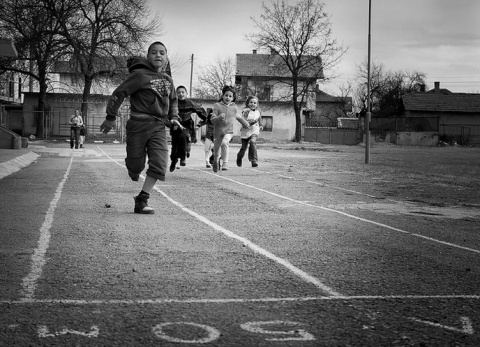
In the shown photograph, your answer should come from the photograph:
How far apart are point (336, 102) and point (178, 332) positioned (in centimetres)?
12248

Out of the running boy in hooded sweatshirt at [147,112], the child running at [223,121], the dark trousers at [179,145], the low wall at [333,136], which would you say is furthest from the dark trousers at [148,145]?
the low wall at [333,136]

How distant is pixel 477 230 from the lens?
331 inches

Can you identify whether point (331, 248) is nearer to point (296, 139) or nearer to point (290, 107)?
point (296, 139)

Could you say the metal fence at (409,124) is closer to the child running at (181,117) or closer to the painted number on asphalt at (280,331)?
the child running at (181,117)

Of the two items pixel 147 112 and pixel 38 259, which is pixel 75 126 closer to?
pixel 147 112

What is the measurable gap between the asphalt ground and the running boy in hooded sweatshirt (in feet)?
2.17

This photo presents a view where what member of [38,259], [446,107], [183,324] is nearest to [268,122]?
[446,107]

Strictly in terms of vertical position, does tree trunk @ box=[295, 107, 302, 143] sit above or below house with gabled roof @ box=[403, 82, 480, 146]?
below

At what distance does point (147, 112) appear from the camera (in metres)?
9.45

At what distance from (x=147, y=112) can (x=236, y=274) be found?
4.49 meters

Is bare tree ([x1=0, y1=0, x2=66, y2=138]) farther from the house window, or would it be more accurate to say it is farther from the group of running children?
the group of running children

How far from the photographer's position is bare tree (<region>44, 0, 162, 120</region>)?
1940 inches

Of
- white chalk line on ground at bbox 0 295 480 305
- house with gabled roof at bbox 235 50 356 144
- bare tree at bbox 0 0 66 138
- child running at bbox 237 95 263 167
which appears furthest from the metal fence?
white chalk line on ground at bbox 0 295 480 305

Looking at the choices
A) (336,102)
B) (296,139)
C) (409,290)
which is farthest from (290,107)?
(409,290)
